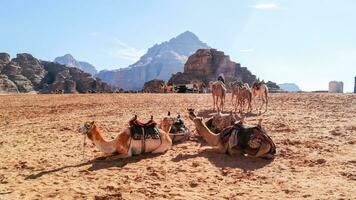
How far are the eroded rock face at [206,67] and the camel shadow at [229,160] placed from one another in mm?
75568

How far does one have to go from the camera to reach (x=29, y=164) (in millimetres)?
10711

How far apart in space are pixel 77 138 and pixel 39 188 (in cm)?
601

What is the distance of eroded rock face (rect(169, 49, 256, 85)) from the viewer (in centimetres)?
9094

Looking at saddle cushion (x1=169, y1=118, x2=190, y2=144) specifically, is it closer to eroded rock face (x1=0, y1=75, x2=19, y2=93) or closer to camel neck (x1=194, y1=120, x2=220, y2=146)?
camel neck (x1=194, y1=120, x2=220, y2=146)

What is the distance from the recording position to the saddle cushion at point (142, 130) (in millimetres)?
11188

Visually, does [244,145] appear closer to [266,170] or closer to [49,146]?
[266,170]

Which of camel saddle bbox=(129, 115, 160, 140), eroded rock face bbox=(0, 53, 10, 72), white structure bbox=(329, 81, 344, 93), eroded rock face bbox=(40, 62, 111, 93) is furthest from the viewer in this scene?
eroded rock face bbox=(0, 53, 10, 72)

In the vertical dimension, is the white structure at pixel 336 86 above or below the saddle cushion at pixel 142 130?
above

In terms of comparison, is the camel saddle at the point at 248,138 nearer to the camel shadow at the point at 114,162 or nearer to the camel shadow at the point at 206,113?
the camel shadow at the point at 114,162

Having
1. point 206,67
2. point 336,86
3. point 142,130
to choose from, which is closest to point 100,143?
point 142,130

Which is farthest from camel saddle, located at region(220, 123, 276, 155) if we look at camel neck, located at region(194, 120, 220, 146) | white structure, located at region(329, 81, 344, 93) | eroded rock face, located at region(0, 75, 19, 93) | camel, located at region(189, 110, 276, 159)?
eroded rock face, located at region(0, 75, 19, 93)

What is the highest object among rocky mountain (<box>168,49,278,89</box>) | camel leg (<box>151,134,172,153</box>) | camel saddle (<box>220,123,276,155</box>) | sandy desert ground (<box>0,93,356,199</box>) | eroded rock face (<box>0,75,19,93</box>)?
rocky mountain (<box>168,49,278,89</box>)

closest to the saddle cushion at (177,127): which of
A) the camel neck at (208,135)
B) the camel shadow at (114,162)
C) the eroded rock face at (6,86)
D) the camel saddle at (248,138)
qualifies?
the camel neck at (208,135)

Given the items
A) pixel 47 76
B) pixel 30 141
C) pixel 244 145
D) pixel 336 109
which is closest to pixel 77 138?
pixel 30 141
